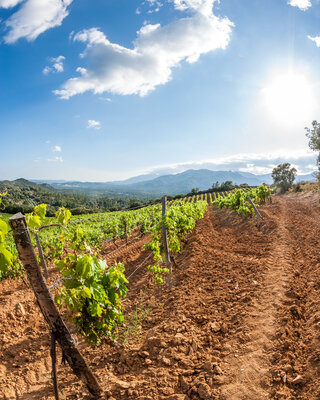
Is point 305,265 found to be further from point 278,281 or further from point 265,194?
point 265,194

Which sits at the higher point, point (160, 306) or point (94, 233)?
point (94, 233)

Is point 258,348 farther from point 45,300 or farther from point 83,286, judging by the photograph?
point 45,300

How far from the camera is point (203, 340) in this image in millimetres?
3764

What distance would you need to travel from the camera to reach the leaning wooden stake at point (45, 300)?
223cm

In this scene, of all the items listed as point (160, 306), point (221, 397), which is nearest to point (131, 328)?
point (160, 306)

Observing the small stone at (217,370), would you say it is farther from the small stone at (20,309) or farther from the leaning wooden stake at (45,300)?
the small stone at (20,309)

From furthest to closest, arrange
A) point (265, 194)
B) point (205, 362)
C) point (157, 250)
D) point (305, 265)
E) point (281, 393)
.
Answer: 1. point (265, 194)
2. point (157, 250)
3. point (305, 265)
4. point (205, 362)
5. point (281, 393)

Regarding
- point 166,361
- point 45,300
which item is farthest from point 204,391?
point 45,300

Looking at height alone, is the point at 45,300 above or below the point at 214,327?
above

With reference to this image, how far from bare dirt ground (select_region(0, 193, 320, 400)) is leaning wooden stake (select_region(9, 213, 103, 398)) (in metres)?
0.54

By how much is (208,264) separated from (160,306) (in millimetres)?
2369

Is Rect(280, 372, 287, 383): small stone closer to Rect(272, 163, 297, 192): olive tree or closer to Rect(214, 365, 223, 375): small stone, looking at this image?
Rect(214, 365, 223, 375): small stone

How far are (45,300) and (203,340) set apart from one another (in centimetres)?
275

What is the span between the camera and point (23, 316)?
5.63 meters
